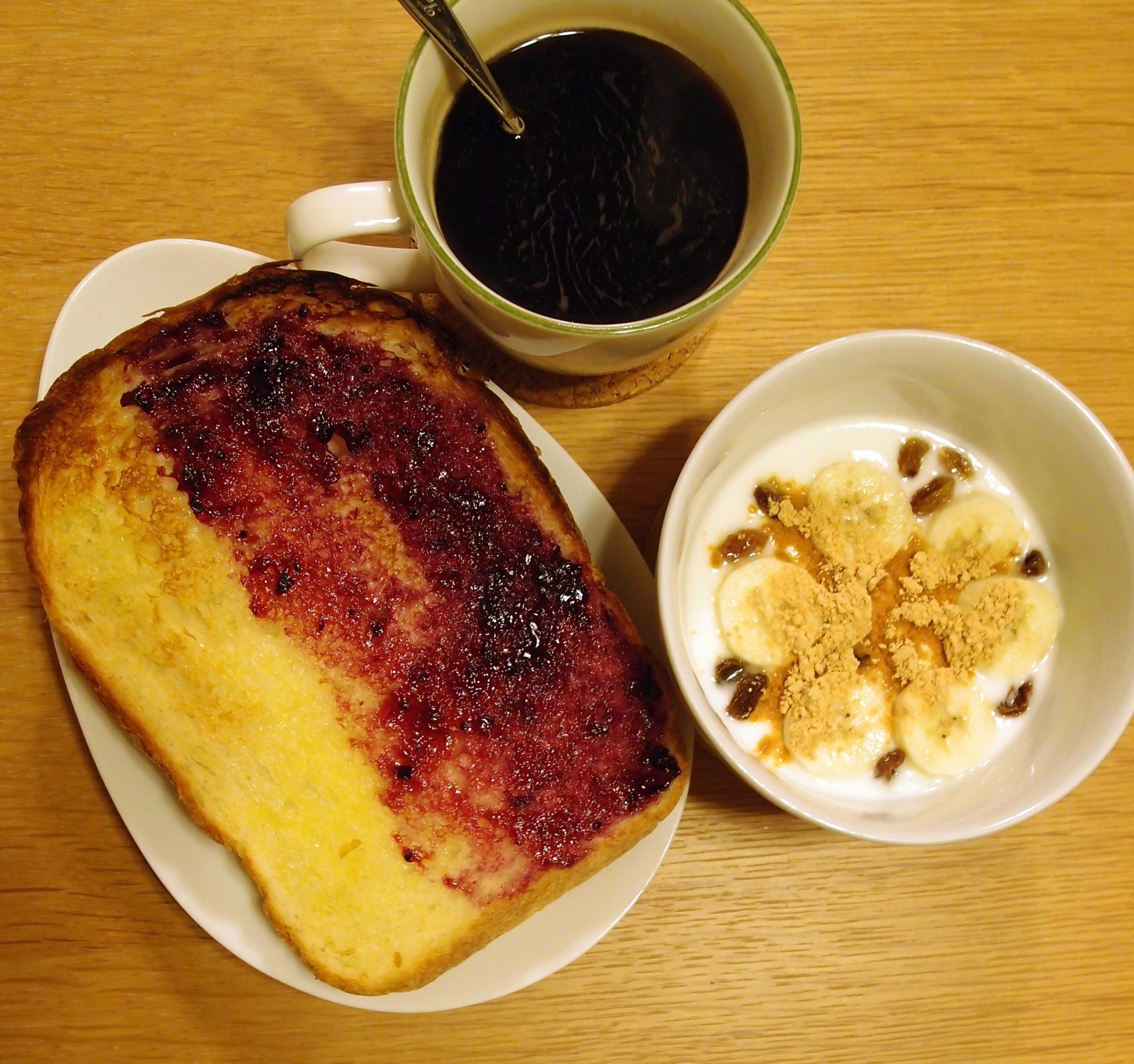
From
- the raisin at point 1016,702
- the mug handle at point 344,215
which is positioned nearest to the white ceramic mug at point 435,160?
the mug handle at point 344,215

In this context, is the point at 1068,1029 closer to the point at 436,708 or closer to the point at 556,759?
the point at 556,759

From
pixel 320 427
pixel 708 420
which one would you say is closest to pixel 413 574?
pixel 320 427

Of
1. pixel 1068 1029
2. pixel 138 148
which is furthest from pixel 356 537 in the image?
pixel 1068 1029

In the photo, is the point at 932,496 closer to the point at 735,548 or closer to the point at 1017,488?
the point at 1017,488

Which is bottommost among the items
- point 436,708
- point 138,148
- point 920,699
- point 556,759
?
point 920,699

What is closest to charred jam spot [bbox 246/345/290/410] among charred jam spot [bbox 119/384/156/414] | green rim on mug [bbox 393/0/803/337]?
charred jam spot [bbox 119/384/156/414]

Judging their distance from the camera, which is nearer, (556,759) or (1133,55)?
(556,759)

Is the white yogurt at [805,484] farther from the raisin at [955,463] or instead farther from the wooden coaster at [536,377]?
the wooden coaster at [536,377]
